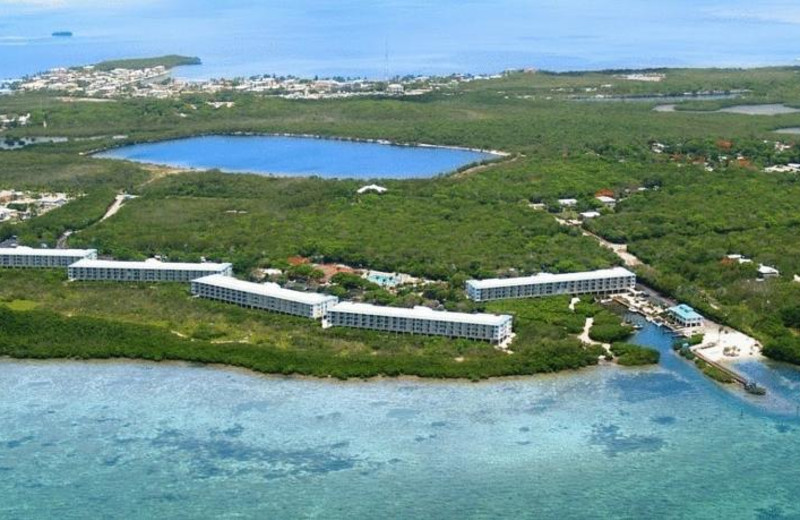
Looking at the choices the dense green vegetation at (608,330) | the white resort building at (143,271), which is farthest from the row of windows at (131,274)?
the dense green vegetation at (608,330)

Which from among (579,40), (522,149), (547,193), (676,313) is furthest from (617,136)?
(579,40)

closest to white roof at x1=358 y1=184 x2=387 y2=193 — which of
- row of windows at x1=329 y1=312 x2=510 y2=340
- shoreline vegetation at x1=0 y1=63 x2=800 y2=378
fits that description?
shoreline vegetation at x1=0 y1=63 x2=800 y2=378

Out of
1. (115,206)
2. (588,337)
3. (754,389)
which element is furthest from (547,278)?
(115,206)

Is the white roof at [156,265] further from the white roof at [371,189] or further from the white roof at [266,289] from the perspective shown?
the white roof at [371,189]

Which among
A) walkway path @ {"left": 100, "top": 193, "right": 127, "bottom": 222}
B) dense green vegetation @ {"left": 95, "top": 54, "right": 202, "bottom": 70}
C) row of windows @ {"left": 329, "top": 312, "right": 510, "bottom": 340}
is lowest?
row of windows @ {"left": 329, "top": 312, "right": 510, "bottom": 340}

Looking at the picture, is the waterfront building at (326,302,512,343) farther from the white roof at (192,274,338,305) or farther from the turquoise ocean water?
the turquoise ocean water

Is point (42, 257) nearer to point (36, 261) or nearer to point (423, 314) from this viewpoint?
point (36, 261)

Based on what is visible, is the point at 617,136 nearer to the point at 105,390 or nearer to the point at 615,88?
the point at 615,88
